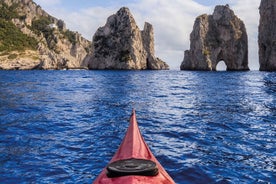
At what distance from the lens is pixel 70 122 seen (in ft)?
49.8

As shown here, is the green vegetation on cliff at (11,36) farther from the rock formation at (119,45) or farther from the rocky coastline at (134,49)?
the rock formation at (119,45)

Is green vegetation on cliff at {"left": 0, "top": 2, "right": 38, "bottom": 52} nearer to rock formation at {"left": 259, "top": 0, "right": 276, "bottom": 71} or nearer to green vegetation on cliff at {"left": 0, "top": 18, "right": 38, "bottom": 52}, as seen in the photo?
green vegetation on cliff at {"left": 0, "top": 18, "right": 38, "bottom": 52}

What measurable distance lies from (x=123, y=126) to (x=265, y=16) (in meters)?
120

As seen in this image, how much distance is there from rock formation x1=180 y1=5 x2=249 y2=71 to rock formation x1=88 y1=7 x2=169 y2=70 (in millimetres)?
26835

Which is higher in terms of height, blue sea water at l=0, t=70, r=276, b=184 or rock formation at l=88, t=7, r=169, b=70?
rock formation at l=88, t=7, r=169, b=70

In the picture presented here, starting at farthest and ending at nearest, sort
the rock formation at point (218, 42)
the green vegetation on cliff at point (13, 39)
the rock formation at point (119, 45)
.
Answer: the green vegetation on cliff at point (13, 39) → the rock formation at point (119, 45) → the rock formation at point (218, 42)

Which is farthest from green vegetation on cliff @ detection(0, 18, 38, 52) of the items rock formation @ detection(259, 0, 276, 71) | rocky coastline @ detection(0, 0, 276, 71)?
rock formation @ detection(259, 0, 276, 71)

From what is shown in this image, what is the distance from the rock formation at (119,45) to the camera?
13575cm

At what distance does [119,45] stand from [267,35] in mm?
67818

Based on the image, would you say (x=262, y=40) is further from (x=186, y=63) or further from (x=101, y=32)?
(x=101, y=32)

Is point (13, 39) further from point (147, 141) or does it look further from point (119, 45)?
point (147, 141)

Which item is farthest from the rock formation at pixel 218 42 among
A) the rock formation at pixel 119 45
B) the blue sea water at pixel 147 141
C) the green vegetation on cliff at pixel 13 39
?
the blue sea water at pixel 147 141

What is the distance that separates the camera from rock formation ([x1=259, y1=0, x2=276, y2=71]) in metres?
111

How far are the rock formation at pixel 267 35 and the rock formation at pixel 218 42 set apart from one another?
17.5 meters
